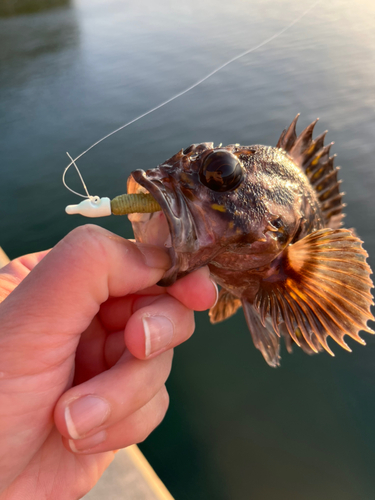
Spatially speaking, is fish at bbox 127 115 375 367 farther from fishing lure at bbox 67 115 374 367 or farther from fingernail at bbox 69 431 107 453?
fingernail at bbox 69 431 107 453

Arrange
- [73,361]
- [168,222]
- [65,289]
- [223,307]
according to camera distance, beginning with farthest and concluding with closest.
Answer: [223,307] → [73,361] → [168,222] → [65,289]

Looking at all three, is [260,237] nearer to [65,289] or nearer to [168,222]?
[168,222]

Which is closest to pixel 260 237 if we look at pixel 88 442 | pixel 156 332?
pixel 156 332

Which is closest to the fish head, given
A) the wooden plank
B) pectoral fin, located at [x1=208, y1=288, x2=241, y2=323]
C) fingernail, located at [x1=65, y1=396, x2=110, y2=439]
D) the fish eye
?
the fish eye

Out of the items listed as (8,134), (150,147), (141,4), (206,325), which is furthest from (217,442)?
(141,4)

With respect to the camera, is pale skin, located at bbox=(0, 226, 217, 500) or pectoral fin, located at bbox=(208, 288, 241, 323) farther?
pectoral fin, located at bbox=(208, 288, 241, 323)
